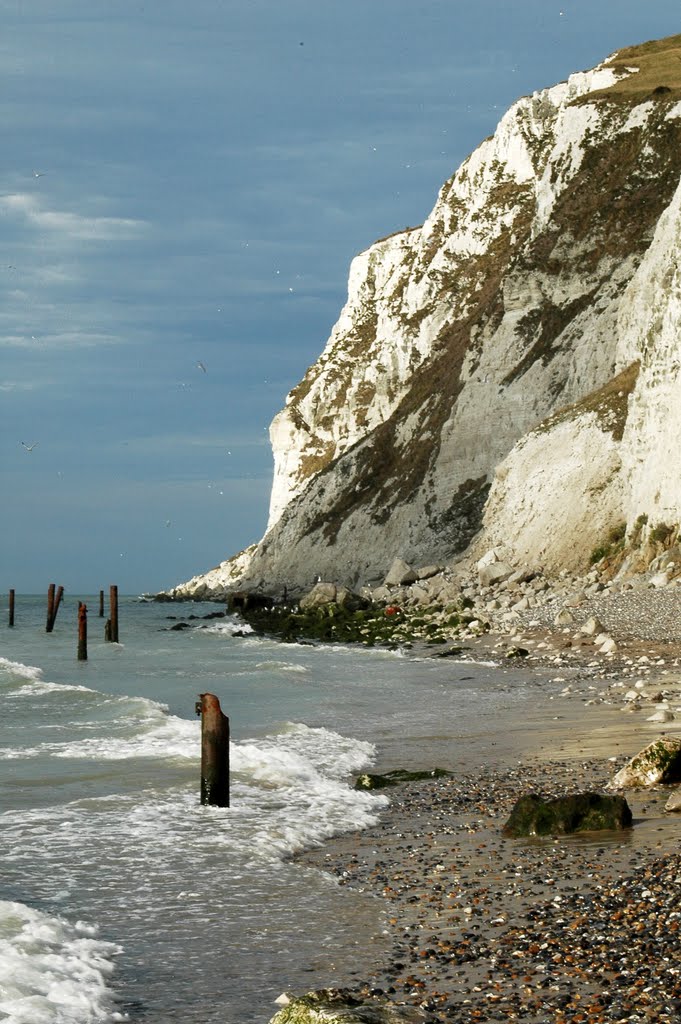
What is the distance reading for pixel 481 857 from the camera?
10.9 metres

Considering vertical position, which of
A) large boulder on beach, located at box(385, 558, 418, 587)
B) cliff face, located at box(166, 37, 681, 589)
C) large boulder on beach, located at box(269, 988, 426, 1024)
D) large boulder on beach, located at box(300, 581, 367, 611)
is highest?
cliff face, located at box(166, 37, 681, 589)

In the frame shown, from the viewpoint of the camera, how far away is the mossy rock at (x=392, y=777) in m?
15.3

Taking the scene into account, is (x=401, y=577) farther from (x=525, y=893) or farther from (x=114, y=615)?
(x=525, y=893)

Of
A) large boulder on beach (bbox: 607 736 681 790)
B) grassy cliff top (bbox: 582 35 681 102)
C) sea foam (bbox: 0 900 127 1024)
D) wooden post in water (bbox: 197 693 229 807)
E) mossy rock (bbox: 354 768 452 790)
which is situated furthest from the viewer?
grassy cliff top (bbox: 582 35 681 102)

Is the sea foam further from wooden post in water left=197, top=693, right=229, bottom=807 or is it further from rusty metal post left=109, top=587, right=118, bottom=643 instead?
rusty metal post left=109, top=587, right=118, bottom=643

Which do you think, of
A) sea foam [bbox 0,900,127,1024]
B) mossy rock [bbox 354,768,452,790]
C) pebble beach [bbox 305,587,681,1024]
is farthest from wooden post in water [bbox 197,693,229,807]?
sea foam [bbox 0,900,127,1024]

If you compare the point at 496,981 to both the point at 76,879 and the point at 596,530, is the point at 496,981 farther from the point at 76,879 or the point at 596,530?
the point at 596,530

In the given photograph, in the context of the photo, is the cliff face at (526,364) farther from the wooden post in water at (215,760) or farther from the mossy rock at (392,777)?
the wooden post in water at (215,760)

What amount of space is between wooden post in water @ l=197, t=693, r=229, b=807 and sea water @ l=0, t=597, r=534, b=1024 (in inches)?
9.6

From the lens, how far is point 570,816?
37.7 feet

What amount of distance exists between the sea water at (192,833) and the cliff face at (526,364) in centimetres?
1944

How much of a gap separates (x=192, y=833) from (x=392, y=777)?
12.8ft

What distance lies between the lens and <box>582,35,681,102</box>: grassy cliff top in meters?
69.6

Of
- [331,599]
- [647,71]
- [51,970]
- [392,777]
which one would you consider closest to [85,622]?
[331,599]
